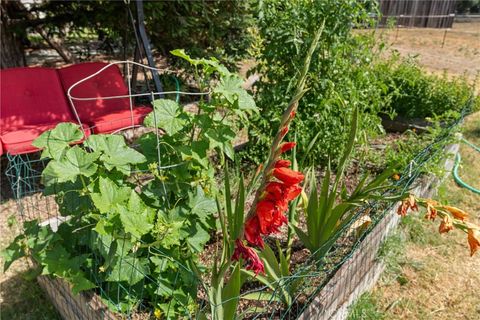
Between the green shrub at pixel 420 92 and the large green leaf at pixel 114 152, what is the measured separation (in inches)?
123

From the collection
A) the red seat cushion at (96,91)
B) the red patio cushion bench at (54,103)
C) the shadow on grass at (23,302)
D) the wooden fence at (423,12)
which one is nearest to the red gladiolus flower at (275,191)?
the shadow on grass at (23,302)

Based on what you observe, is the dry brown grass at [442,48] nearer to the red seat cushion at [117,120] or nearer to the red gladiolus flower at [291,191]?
the red seat cushion at [117,120]

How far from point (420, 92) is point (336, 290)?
314 cm

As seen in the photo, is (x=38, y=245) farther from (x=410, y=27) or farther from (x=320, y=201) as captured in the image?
(x=410, y=27)

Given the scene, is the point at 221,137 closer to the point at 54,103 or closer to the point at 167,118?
the point at 167,118

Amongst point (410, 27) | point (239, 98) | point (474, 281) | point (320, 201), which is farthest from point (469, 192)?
point (410, 27)

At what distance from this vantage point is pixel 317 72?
3217mm

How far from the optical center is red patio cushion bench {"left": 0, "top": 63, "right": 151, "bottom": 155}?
362cm

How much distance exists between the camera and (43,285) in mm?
2352

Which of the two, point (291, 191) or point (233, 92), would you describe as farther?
point (233, 92)

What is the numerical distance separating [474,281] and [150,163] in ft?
7.48

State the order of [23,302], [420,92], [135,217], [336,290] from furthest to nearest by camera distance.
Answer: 1. [420,92]
2. [23,302]
3. [336,290]
4. [135,217]

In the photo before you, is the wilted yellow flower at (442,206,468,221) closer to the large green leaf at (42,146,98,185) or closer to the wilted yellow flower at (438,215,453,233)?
the wilted yellow flower at (438,215,453,233)

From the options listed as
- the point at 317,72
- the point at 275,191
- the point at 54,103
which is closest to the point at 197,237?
the point at 275,191
